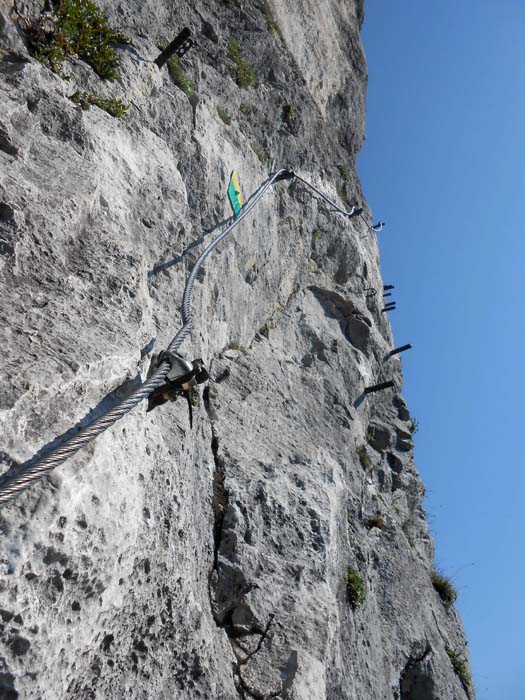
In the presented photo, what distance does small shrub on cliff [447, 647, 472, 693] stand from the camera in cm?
934

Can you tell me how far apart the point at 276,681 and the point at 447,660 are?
5712 millimetres

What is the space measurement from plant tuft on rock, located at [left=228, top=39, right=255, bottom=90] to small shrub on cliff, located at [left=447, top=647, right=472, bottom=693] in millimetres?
9886

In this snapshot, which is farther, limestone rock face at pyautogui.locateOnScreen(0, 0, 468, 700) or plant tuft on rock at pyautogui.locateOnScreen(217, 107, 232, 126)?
plant tuft on rock at pyautogui.locateOnScreen(217, 107, 232, 126)

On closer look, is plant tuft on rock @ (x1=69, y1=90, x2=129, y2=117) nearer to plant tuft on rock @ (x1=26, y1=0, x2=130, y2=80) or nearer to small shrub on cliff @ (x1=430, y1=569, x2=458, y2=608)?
plant tuft on rock @ (x1=26, y1=0, x2=130, y2=80)

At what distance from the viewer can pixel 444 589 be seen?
10680 mm

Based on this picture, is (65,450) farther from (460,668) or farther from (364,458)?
(460,668)

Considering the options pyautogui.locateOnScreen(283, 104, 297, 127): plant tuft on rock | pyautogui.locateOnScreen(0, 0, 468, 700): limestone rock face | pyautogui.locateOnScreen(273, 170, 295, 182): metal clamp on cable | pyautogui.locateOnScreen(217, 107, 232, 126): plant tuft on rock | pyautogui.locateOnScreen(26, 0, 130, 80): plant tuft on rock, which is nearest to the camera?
pyautogui.locateOnScreen(0, 0, 468, 700): limestone rock face

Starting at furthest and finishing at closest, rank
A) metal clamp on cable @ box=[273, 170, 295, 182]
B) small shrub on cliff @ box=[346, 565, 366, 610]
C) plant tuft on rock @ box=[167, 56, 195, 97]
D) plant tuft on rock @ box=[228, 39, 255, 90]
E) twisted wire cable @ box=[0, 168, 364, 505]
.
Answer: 1. metal clamp on cable @ box=[273, 170, 295, 182]
2. plant tuft on rock @ box=[228, 39, 255, 90]
3. plant tuft on rock @ box=[167, 56, 195, 97]
4. small shrub on cliff @ box=[346, 565, 366, 610]
5. twisted wire cable @ box=[0, 168, 364, 505]

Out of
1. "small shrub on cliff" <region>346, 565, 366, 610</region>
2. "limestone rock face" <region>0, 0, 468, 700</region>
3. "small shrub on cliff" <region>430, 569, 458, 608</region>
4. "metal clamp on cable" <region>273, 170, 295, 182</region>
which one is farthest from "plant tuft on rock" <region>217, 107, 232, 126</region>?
"small shrub on cliff" <region>430, 569, 458, 608</region>

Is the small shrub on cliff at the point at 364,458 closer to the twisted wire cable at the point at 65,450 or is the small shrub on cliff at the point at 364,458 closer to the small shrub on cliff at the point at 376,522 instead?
the small shrub on cliff at the point at 376,522

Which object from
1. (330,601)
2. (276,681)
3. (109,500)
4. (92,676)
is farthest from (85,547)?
(330,601)

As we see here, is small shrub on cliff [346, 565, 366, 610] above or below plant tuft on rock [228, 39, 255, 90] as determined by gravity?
below

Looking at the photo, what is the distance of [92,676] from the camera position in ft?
10.00

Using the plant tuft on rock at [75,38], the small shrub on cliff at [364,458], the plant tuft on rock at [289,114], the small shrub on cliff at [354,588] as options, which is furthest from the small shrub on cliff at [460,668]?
the plant tuft on rock at [75,38]
